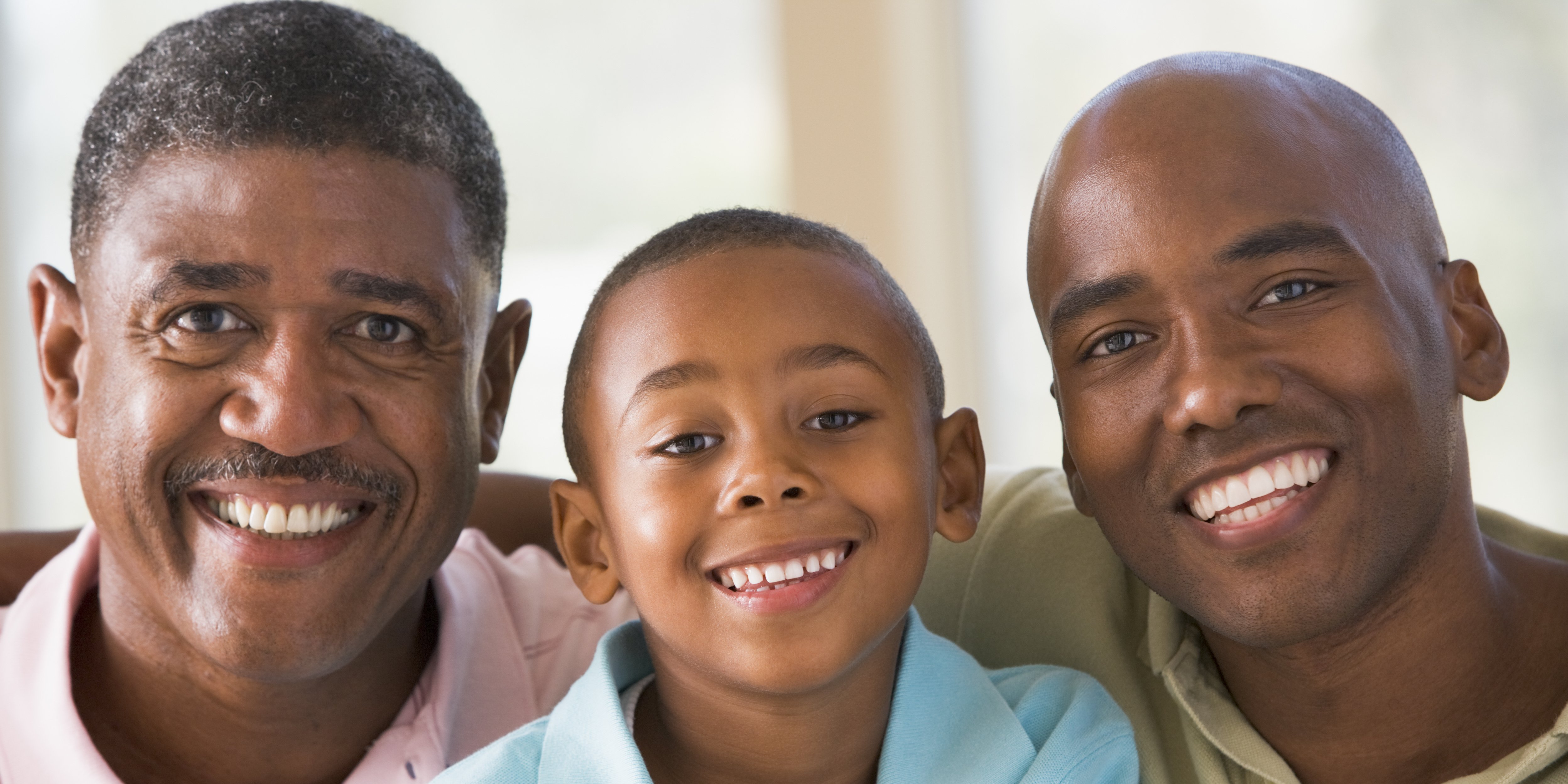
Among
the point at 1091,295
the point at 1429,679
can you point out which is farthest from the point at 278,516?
the point at 1429,679

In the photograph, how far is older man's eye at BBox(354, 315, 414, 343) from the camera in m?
1.89

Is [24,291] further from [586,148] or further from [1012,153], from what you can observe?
[1012,153]

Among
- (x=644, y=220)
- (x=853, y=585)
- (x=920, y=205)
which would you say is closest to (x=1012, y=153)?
(x=920, y=205)

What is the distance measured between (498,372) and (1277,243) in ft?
3.70

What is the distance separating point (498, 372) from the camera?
2172 mm

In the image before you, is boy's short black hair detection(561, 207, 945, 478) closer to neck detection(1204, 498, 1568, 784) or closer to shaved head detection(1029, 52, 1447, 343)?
shaved head detection(1029, 52, 1447, 343)

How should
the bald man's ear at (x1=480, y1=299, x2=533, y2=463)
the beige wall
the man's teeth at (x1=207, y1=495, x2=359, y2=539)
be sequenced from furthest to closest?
the beige wall, the bald man's ear at (x1=480, y1=299, x2=533, y2=463), the man's teeth at (x1=207, y1=495, x2=359, y2=539)

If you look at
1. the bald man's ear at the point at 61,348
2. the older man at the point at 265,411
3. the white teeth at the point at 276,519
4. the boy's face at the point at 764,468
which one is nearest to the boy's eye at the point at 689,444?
the boy's face at the point at 764,468

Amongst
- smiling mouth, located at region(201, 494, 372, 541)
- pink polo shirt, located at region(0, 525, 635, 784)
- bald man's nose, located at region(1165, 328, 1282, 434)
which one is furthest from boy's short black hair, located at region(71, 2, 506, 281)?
bald man's nose, located at region(1165, 328, 1282, 434)

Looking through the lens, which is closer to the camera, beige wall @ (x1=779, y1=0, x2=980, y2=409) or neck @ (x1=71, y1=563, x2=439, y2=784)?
neck @ (x1=71, y1=563, x2=439, y2=784)

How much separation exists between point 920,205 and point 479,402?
2.60 m

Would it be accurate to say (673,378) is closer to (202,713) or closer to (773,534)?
(773,534)

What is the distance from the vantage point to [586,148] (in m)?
4.62

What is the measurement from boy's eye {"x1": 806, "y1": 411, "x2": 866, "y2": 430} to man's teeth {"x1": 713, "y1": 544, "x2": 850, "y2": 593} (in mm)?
142
